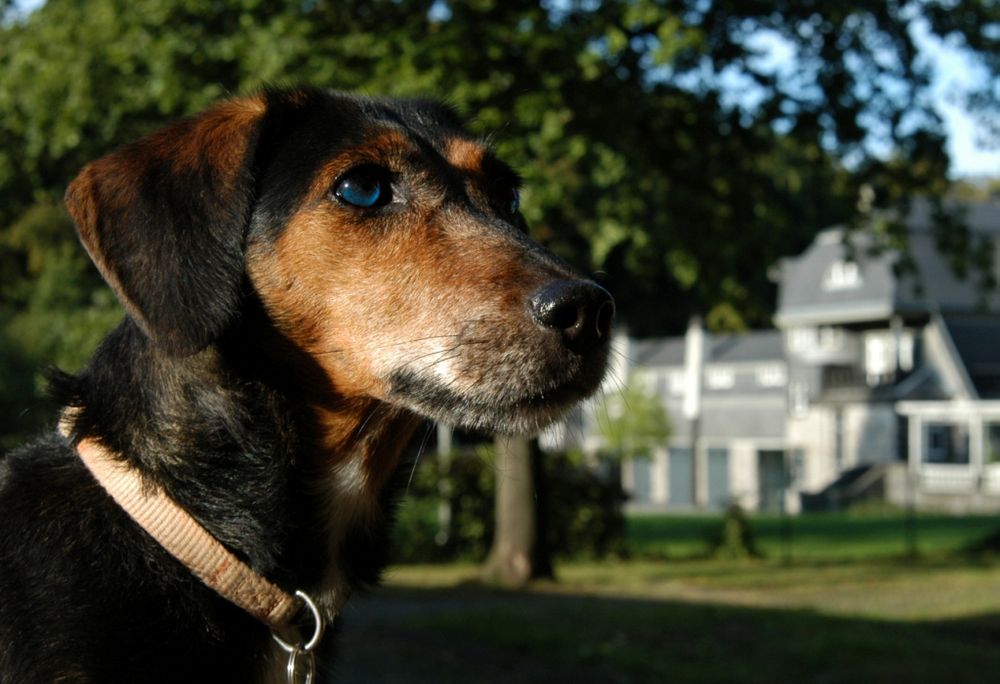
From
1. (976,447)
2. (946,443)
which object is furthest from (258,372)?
(946,443)

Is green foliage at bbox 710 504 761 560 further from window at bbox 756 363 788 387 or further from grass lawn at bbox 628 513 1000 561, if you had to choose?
window at bbox 756 363 788 387

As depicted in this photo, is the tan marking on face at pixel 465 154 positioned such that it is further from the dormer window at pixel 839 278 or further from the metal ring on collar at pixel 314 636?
the dormer window at pixel 839 278

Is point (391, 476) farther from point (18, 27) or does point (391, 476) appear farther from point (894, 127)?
point (18, 27)

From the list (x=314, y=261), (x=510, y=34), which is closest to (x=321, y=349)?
(x=314, y=261)

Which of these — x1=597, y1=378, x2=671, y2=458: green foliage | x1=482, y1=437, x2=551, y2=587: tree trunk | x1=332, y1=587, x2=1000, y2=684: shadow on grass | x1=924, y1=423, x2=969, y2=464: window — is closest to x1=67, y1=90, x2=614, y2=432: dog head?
x1=332, y1=587, x2=1000, y2=684: shadow on grass

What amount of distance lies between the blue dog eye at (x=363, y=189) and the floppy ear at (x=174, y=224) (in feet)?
0.81

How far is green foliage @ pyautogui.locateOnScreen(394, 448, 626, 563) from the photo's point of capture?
19.0 meters

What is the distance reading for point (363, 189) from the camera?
3.16 meters

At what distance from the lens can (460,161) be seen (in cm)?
351

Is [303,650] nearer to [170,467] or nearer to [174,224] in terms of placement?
[170,467]

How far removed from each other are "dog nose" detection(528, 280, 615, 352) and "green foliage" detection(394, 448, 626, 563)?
16026 millimetres

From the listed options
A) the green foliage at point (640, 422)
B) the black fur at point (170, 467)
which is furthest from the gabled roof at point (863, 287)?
the black fur at point (170, 467)

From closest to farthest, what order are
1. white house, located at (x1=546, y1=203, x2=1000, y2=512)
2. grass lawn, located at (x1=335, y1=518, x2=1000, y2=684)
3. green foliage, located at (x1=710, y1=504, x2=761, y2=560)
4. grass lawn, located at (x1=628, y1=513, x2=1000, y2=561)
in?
grass lawn, located at (x1=335, y1=518, x2=1000, y2=684)
green foliage, located at (x1=710, y1=504, x2=761, y2=560)
grass lawn, located at (x1=628, y1=513, x2=1000, y2=561)
white house, located at (x1=546, y1=203, x2=1000, y2=512)

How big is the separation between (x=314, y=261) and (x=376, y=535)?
784mm
